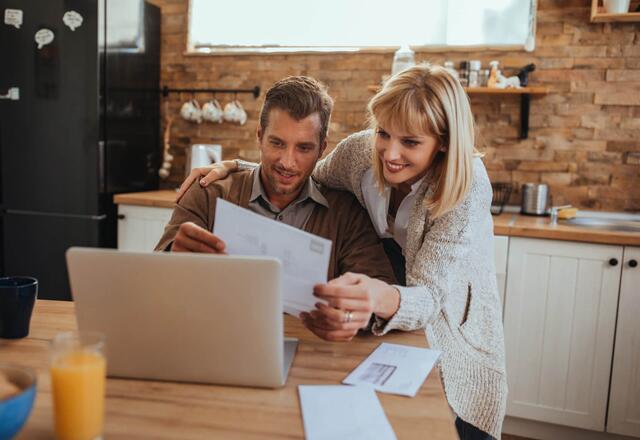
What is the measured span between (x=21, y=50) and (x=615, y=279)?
2959 millimetres

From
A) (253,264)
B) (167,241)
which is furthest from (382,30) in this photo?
(253,264)

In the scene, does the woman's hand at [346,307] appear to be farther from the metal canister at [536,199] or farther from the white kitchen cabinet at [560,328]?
the metal canister at [536,199]

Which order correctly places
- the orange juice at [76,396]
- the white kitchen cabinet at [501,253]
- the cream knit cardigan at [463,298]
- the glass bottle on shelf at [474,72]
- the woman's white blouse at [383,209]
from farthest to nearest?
the glass bottle on shelf at [474,72]
the white kitchen cabinet at [501,253]
the woman's white blouse at [383,209]
the cream knit cardigan at [463,298]
the orange juice at [76,396]

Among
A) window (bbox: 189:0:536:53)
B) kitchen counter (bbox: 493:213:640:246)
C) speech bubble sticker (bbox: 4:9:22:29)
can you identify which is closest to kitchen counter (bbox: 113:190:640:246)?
kitchen counter (bbox: 493:213:640:246)

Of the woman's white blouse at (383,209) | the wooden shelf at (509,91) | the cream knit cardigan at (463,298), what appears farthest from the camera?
the wooden shelf at (509,91)

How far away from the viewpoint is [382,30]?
311cm

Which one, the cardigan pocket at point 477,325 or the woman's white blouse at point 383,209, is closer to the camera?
the cardigan pocket at point 477,325

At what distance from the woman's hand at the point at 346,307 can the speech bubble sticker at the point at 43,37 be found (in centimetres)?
246

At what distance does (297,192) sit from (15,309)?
804 millimetres

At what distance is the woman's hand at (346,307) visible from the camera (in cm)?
107

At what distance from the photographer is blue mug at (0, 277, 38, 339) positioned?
1.12 meters

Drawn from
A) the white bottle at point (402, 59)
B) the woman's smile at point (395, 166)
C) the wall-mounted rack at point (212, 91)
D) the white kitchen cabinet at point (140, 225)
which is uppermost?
the white bottle at point (402, 59)

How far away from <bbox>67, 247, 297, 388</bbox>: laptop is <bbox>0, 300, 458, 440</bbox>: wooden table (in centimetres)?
3

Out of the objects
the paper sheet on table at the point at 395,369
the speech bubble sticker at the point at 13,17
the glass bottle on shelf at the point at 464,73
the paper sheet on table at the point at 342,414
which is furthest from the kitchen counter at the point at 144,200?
the paper sheet on table at the point at 342,414
